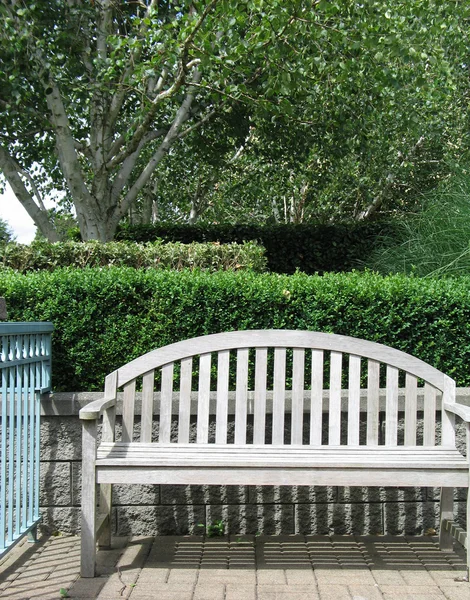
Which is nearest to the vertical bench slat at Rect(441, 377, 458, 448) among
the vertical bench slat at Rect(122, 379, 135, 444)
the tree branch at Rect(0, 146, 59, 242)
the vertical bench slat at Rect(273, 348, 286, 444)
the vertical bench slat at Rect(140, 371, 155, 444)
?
the vertical bench slat at Rect(273, 348, 286, 444)

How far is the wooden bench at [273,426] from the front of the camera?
3447mm

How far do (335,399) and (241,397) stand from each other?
1.82 feet

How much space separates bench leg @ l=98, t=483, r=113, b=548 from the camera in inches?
155

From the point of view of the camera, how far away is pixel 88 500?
3.48 meters

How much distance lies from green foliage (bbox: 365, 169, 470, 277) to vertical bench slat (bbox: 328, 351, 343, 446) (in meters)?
2.51

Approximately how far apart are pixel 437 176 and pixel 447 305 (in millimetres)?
9881

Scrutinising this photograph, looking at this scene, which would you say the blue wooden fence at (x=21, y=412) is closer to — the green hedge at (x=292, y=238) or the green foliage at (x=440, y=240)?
the green foliage at (x=440, y=240)

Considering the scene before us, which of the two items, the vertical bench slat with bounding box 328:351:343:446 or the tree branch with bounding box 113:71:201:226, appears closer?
the vertical bench slat with bounding box 328:351:343:446

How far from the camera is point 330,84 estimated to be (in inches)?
351

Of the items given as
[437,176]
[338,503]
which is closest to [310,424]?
[338,503]

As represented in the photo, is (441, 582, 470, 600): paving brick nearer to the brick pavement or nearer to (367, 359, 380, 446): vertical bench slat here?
the brick pavement

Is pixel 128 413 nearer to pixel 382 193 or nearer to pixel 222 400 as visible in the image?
pixel 222 400

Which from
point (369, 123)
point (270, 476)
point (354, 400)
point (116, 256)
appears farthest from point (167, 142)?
point (270, 476)

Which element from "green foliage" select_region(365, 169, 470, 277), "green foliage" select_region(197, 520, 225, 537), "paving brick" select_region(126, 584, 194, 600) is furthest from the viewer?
"green foliage" select_region(365, 169, 470, 277)
